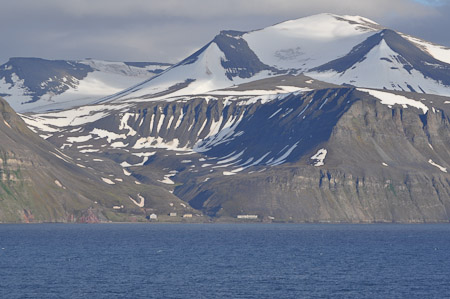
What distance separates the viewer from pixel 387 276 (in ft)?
472

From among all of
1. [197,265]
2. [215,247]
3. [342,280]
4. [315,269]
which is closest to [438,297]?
[342,280]

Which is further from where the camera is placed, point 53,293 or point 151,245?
point 151,245

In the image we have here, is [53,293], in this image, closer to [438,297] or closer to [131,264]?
[131,264]

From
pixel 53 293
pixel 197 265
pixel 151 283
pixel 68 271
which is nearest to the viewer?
pixel 53 293

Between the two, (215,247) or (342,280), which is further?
(215,247)

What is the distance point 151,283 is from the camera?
131 m

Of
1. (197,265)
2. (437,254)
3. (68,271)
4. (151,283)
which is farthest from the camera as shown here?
(437,254)

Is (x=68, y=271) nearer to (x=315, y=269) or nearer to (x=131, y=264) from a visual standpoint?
(x=131, y=264)

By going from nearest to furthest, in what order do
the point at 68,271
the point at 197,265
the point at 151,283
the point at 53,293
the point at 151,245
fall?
the point at 53,293 < the point at 151,283 < the point at 68,271 < the point at 197,265 < the point at 151,245

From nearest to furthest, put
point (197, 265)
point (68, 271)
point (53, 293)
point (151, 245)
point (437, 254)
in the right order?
point (53, 293), point (68, 271), point (197, 265), point (437, 254), point (151, 245)

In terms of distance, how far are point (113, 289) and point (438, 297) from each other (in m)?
39.1

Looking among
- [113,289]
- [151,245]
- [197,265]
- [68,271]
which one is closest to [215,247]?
[151,245]

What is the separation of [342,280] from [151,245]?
225 ft

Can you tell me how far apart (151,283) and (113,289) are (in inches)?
302
